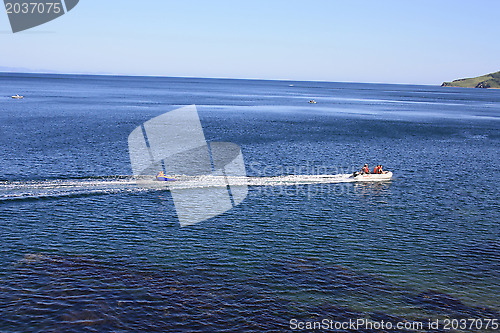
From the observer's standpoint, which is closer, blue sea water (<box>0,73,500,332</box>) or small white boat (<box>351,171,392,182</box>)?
blue sea water (<box>0,73,500,332</box>)

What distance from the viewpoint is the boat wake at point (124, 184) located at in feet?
162

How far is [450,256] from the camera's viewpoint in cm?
3800

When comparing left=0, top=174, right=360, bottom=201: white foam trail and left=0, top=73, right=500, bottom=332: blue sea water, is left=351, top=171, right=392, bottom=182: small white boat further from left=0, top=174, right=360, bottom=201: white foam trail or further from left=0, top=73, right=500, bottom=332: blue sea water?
left=0, top=73, right=500, bottom=332: blue sea water

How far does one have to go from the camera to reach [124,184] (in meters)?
55.1

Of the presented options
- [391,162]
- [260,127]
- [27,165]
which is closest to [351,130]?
[260,127]

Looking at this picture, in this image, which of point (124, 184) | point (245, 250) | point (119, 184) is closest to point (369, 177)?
point (245, 250)

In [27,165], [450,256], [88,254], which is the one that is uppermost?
[27,165]

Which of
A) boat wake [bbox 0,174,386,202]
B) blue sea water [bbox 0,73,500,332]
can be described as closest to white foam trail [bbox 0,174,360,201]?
boat wake [bbox 0,174,386,202]

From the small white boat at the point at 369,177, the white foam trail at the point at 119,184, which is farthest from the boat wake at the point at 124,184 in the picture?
the small white boat at the point at 369,177

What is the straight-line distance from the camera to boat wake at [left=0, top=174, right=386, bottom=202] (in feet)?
162

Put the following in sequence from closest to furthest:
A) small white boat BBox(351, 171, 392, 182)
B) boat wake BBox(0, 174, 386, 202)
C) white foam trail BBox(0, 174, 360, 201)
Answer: white foam trail BBox(0, 174, 360, 201) < boat wake BBox(0, 174, 386, 202) < small white boat BBox(351, 171, 392, 182)

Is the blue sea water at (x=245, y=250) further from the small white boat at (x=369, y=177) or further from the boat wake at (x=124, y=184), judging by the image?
the small white boat at (x=369, y=177)

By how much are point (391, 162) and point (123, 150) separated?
50.9 m

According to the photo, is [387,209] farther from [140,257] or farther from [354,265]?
[140,257]
